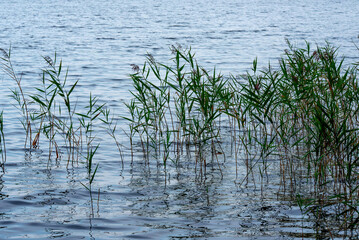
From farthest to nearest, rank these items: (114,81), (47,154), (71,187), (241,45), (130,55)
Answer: (241,45) < (130,55) < (114,81) < (47,154) < (71,187)

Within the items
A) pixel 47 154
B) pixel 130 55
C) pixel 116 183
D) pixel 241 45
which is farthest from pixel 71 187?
pixel 241 45

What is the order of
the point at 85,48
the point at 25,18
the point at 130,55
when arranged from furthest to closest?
the point at 25,18, the point at 85,48, the point at 130,55

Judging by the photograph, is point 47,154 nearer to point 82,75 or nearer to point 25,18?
point 82,75

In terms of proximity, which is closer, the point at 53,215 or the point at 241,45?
the point at 53,215

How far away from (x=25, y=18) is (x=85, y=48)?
663 inches

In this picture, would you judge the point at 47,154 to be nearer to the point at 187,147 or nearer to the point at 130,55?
the point at 187,147

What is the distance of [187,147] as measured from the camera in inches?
380

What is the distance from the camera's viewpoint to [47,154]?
369 inches

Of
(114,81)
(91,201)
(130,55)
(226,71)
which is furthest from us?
(130,55)

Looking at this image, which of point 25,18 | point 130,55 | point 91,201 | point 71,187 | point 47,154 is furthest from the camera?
point 25,18

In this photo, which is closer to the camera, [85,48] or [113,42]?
[85,48]

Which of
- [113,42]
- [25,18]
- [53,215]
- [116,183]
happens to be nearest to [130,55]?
[113,42]

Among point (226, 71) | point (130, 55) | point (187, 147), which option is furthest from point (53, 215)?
point (130, 55)

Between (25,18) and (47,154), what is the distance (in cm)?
3309
